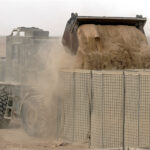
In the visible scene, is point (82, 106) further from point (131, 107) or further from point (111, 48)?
point (111, 48)

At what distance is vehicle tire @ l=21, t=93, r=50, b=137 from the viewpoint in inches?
471

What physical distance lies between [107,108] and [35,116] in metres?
2.65

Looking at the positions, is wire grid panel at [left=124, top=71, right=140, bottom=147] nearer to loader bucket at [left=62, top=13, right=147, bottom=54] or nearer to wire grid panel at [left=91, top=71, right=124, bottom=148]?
wire grid panel at [left=91, top=71, right=124, bottom=148]

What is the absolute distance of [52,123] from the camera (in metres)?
11.7

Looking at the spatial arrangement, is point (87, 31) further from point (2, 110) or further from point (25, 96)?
point (2, 110)

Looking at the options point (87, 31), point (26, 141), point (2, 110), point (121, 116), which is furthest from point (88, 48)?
point (2, 110)

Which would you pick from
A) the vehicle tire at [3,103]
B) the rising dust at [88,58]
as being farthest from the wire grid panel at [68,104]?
the vehicle tire at [3,103]

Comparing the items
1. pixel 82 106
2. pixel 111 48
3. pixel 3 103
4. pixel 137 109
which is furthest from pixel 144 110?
pixel 3 103

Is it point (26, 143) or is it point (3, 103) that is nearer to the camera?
point (26, 143)

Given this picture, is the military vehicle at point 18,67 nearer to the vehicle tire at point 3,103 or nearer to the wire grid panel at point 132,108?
the vehicle tire at point 3,103

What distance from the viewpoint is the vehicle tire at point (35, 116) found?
12.0 meters

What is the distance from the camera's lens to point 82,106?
35.3 feet

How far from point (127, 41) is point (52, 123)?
274cm

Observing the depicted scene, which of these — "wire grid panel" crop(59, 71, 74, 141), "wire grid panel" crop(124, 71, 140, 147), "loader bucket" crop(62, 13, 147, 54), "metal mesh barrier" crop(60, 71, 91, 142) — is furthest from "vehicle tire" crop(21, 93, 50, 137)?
"wire grid panel" crop(124, 71, 140, 147)
